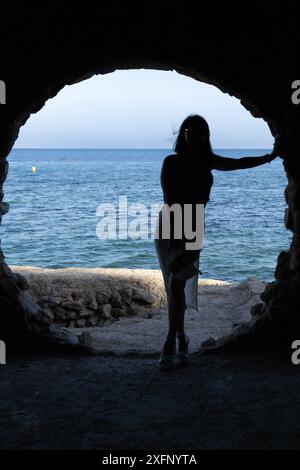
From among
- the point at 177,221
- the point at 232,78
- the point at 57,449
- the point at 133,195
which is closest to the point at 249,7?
the point at 232,78

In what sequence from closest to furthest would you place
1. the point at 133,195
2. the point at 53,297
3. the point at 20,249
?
the point at 53,297 < the point at 20,249 < the point at 133,195

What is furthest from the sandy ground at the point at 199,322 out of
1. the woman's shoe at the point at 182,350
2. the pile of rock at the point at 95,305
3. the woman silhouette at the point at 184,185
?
the woman silhouette at the point at 184,185

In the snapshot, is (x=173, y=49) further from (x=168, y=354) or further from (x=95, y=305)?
(x=95, y=305)

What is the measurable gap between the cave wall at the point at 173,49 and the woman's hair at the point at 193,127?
600 mm

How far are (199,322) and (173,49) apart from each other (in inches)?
192

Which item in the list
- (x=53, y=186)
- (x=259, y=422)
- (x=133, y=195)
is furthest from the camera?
(x=53, y=186)

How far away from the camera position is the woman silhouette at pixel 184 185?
151 inches

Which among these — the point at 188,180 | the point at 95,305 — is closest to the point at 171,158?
the point at 188,180

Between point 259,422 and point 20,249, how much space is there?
1495cm

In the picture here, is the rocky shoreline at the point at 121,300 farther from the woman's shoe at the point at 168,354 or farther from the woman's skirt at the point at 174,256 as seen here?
the woman's skirt at the point at 174,256

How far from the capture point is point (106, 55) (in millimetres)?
4156

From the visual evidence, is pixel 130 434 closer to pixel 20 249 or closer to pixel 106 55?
pixel 106 55

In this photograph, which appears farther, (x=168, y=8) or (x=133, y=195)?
(x=133, y=195)

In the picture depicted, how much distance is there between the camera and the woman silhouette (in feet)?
12.6
